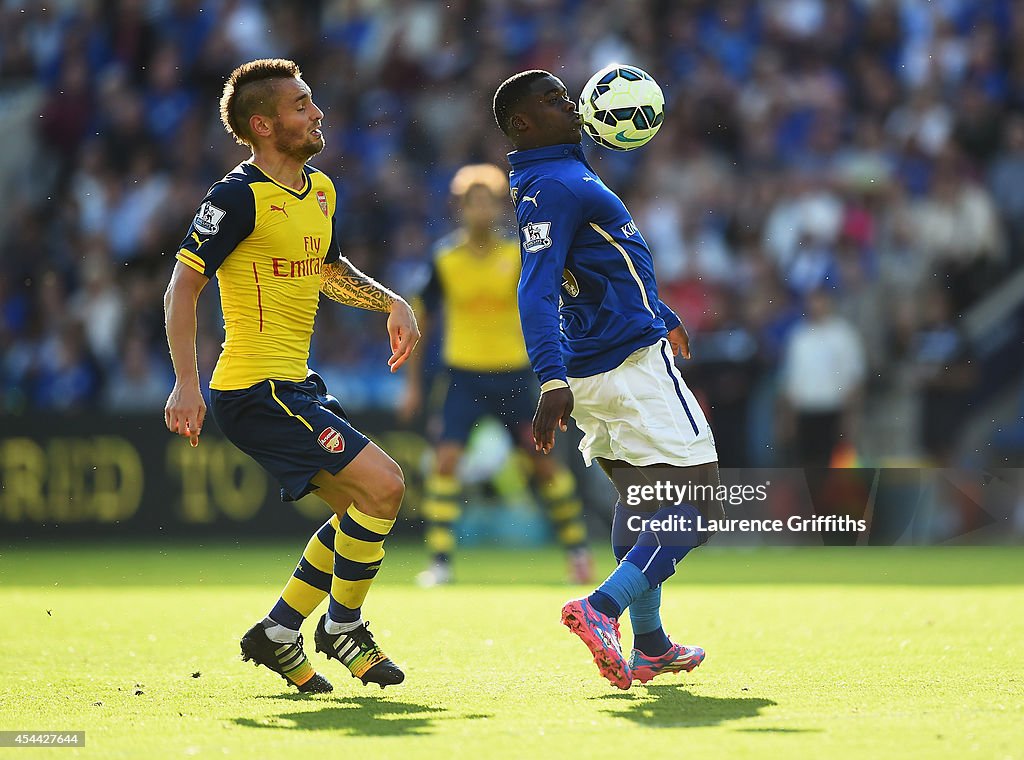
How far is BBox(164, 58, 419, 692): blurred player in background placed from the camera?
5.73m

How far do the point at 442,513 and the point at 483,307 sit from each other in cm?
139

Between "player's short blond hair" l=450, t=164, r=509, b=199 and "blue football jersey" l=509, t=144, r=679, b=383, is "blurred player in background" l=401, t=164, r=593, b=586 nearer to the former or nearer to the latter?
"player's short blond hair" l=450, t=164, r=509, b=199

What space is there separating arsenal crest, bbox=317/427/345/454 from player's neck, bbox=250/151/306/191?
36.4 inches

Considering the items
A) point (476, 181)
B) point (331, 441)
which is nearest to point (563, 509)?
point (476, 181)

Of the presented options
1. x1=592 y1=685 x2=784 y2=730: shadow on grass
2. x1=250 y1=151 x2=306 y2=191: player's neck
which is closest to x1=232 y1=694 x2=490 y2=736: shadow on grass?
x1=592 y1=685 x2=784 y2=730: shadow on grass

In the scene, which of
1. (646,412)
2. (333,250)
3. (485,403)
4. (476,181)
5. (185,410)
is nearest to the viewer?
(185,410)

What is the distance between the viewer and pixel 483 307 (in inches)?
412

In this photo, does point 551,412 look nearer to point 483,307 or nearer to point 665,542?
point 665,542

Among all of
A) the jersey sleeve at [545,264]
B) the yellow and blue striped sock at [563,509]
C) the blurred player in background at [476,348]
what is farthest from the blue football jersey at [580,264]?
the blurred player in background at [476,348]

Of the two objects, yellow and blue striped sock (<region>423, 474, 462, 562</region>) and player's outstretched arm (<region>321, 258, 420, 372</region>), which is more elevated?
player's outstretched arm (<region>321, 258, 420, 372</region>)

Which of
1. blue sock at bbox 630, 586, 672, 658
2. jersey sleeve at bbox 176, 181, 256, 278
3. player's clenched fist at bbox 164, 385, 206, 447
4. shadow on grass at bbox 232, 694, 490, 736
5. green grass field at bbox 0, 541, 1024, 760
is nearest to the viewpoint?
green grass field at bbox 0, 541, 1024, 760

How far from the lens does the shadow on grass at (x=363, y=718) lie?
4898 mm

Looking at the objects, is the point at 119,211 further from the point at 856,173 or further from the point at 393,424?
the point at 856,173

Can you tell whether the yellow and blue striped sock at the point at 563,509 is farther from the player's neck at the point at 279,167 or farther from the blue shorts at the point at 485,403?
the player's neck at the point at 279,167
